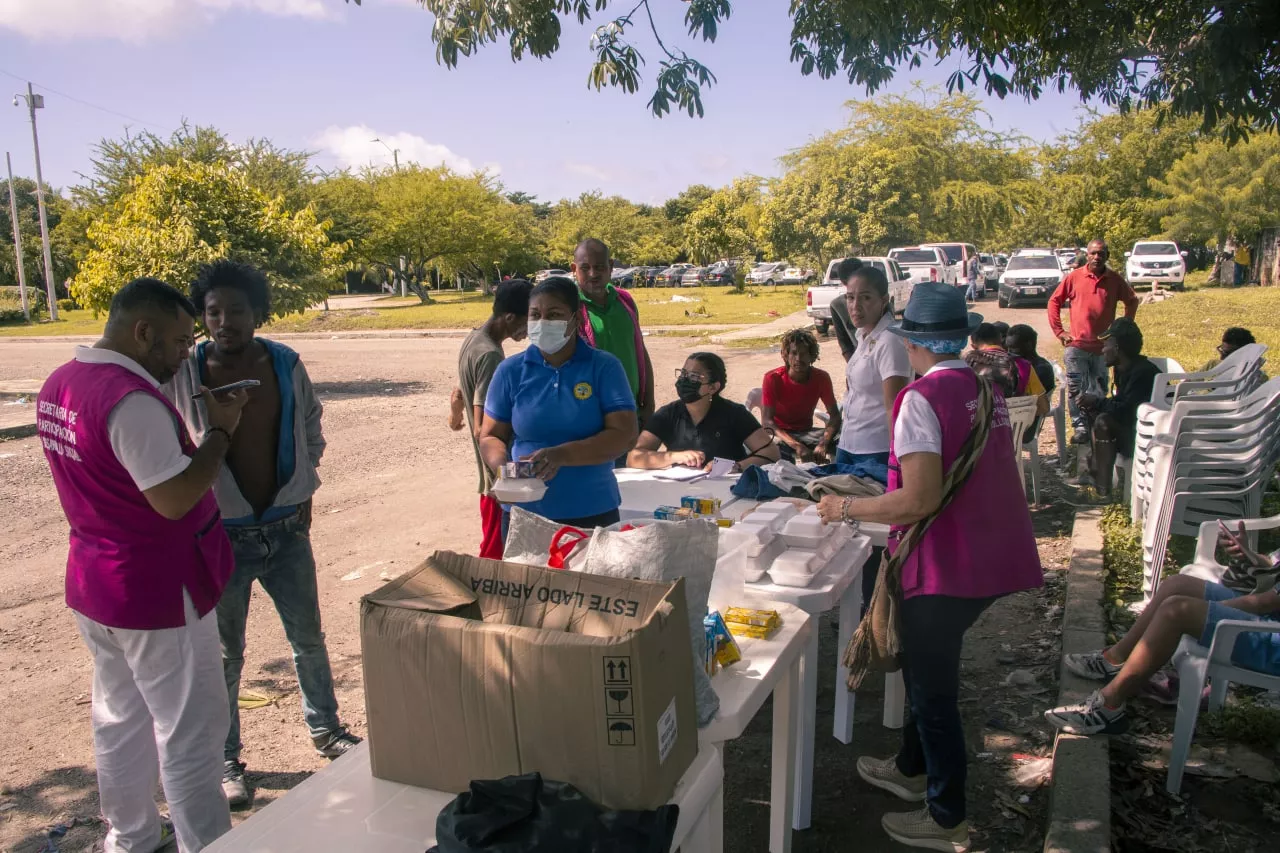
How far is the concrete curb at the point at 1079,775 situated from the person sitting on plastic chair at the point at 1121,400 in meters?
2.47

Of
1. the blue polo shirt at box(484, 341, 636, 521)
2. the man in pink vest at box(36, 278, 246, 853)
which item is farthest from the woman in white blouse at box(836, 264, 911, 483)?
the man in pink vest at box(36, 278, 246, 853)

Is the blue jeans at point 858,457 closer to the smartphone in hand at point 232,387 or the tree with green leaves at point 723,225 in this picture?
the smartphone in hand at point 232,387

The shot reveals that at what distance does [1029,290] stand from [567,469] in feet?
84.9

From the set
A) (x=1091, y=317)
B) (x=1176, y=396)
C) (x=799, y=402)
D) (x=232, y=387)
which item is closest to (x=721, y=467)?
(x=799, y=402)

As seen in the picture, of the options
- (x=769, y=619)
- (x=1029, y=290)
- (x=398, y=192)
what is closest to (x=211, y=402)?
(x=769, y=619)

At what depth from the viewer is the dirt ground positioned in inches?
139

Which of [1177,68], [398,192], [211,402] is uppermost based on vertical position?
[398,192]

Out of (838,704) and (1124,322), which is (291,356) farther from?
(1124,322)

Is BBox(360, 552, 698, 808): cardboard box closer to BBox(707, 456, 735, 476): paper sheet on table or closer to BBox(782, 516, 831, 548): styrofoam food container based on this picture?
BBox(782, 516, 831, 548): styrofoam food container

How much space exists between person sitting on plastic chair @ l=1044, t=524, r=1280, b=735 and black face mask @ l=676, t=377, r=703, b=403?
8.26 ft

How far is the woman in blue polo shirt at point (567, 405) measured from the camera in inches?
148

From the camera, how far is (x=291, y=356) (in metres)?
3.73

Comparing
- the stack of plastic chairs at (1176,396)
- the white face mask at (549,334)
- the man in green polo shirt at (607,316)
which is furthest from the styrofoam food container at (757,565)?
the stack of plastic chairs at (1176,396)

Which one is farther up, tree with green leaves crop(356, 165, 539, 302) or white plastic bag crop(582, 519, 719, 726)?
tree with green leaves crop(356, 165, 539, 302)
